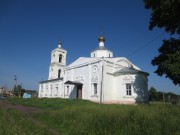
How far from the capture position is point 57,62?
138 feet

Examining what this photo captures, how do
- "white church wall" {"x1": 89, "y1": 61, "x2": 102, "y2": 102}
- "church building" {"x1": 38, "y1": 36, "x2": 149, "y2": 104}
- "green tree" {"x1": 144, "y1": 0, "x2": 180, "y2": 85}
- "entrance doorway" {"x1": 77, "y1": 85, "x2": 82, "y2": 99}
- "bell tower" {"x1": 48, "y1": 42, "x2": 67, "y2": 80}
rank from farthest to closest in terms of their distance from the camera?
"bell tower" {"x1": 48, "y1": 42, "x2": 67, "y2": 80}
"entrance doorway" {"x1": 77, "y1": 85, "x2": 82, "y2": 99}
"white church wall" {"x1": 89, "y1": 61, "x2": 102, "y2": 102}
"church building" {"x1": 38, "y1": 36, "x2": 149, "y2": 104}
"green tree" {"x1": 144, "y1": 0, "x2": 180, "y2": 85}

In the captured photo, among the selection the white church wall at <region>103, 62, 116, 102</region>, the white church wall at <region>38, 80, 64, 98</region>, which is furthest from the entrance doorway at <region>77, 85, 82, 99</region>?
the white church wall at <region>38, 80, 64, 98</region>

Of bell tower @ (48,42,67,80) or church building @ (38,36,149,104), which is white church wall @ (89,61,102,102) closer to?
church building @ (38,36,149,104)

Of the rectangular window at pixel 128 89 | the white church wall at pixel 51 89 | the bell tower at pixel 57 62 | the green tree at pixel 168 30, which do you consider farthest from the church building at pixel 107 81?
the bell tower at pixel 57 62

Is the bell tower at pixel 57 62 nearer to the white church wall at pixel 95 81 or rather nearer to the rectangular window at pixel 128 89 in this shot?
the white church wall at pixel 95 81

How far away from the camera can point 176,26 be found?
17.2m

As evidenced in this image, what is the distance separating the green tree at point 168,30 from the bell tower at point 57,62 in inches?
1049

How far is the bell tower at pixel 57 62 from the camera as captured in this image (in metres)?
42.0

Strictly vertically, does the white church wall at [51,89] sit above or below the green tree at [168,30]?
below

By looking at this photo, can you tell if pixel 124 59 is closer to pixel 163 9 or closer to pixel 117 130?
pixel 163 9

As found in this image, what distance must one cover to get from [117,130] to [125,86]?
1939 centimetres

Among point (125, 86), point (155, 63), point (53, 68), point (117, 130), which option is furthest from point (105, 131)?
point (53, 68)

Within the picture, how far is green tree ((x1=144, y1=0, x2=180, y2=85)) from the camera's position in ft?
48.7

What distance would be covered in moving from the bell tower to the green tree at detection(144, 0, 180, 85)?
87.4ft
